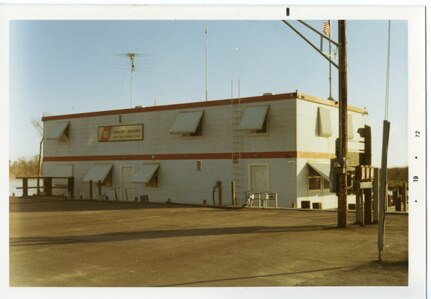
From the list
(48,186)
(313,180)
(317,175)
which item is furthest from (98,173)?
(317,175)

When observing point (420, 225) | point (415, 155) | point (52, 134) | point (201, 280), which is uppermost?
point (52, 134)

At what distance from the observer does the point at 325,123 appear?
992 inches

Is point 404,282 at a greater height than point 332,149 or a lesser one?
lesser

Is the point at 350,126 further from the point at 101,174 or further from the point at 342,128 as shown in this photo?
the point at 101,174

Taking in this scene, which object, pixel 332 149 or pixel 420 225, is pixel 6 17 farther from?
pixel 332 149

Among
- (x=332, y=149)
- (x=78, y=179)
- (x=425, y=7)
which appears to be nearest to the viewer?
(x=425, y=7)

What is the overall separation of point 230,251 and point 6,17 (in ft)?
22.7

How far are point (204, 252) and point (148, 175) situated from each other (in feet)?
56.8

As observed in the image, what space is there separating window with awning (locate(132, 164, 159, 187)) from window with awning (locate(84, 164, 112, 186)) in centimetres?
246

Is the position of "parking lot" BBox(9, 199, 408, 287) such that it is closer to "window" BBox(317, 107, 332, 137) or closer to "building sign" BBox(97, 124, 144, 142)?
"window" BBox(317, 107, 332, 137)

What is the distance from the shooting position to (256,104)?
2456 centimetres

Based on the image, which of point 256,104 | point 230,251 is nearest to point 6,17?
point 230,251

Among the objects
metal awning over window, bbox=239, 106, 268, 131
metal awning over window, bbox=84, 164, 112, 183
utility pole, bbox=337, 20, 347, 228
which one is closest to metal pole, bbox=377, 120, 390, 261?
utility pole, bbox=337, 20, 347, 228

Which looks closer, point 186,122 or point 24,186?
point 186,122
